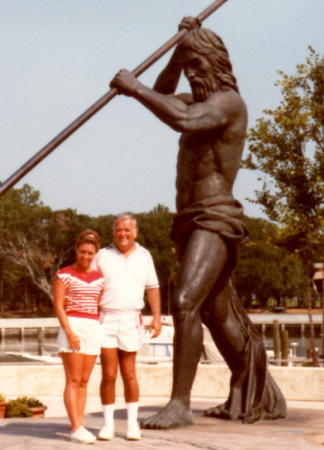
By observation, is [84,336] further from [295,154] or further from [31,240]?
[31,240]

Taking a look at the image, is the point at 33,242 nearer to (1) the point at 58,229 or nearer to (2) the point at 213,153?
(1) the point at 58,229

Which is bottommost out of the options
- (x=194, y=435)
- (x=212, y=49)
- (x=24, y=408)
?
(x=194, y=435)

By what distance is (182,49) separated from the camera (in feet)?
25.8

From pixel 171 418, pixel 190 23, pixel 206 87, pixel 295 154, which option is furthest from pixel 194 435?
pixel 295 154

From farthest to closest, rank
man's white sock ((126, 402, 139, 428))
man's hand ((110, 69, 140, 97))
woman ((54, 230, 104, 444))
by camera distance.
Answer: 1. man's hand ((110, 69, 140, 97))
2. man's white sock ((126, 402, 139, 428))
3. woman ((54, 230, 104, 444))

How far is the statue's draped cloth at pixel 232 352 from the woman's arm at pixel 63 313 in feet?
5.03

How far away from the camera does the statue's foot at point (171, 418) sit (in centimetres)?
721

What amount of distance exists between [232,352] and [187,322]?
42.9 inches

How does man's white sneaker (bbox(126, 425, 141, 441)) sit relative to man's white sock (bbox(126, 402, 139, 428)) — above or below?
below

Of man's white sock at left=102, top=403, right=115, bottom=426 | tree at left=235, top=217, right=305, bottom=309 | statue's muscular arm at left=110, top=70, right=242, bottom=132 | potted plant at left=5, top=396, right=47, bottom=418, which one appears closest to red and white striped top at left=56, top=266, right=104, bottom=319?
man's white sock at left=102, top=403, right=115, bottom=426

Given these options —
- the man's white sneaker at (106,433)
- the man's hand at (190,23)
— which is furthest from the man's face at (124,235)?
the man's hand at (190,23)

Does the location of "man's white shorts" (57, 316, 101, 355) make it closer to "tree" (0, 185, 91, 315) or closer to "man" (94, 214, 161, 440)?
"man" (94, 214, 161, 440)

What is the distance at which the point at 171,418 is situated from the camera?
23.9 ft

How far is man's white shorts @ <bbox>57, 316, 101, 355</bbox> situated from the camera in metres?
6.59
